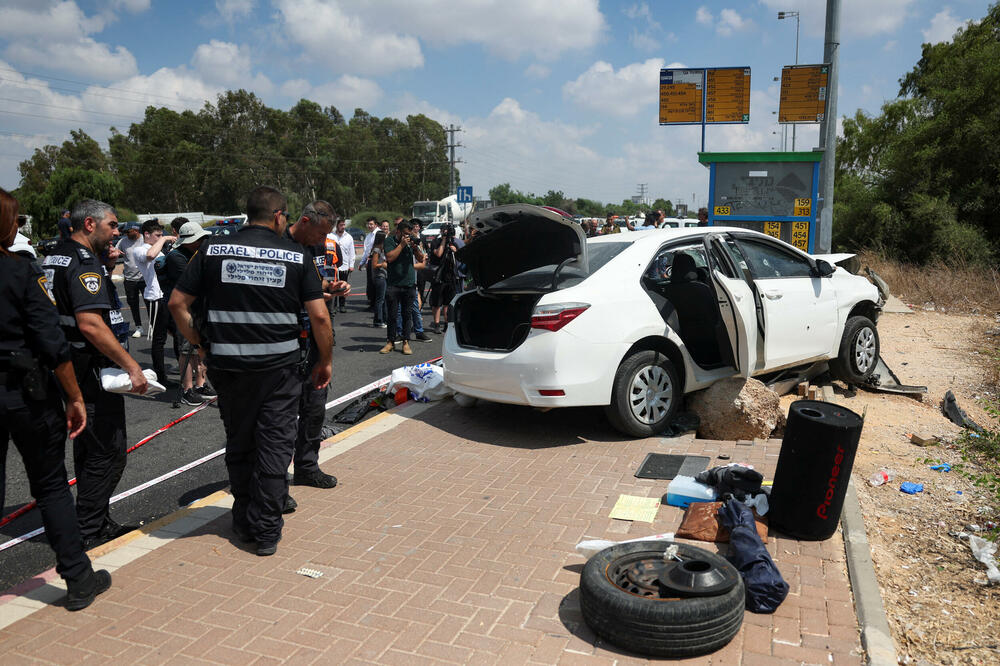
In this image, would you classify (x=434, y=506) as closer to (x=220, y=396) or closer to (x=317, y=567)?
(x=317, y=567)

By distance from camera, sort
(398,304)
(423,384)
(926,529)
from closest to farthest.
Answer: (926,529), (423,384), (398,304)

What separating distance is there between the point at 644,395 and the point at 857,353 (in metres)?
3.30

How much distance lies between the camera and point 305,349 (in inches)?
173

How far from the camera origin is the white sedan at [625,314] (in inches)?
220

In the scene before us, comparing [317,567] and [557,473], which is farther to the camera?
[557,473]

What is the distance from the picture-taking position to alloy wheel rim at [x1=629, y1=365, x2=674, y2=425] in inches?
228

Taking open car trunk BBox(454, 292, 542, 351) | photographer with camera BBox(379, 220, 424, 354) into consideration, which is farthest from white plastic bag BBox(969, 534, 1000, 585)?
photographer with camera BBox(379, 220, 424, 354)

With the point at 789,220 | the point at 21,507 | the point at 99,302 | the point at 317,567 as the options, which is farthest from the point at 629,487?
the point at 789,220

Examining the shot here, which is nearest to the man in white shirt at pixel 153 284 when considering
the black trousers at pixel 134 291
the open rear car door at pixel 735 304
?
the black trousers at pixel 134 291

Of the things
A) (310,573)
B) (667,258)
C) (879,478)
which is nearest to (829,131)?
(667,258)

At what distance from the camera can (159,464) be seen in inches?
228


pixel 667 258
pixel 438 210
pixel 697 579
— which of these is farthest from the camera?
pixel 438 210

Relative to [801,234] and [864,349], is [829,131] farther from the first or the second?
[864,349]

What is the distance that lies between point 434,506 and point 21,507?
2953 mm
